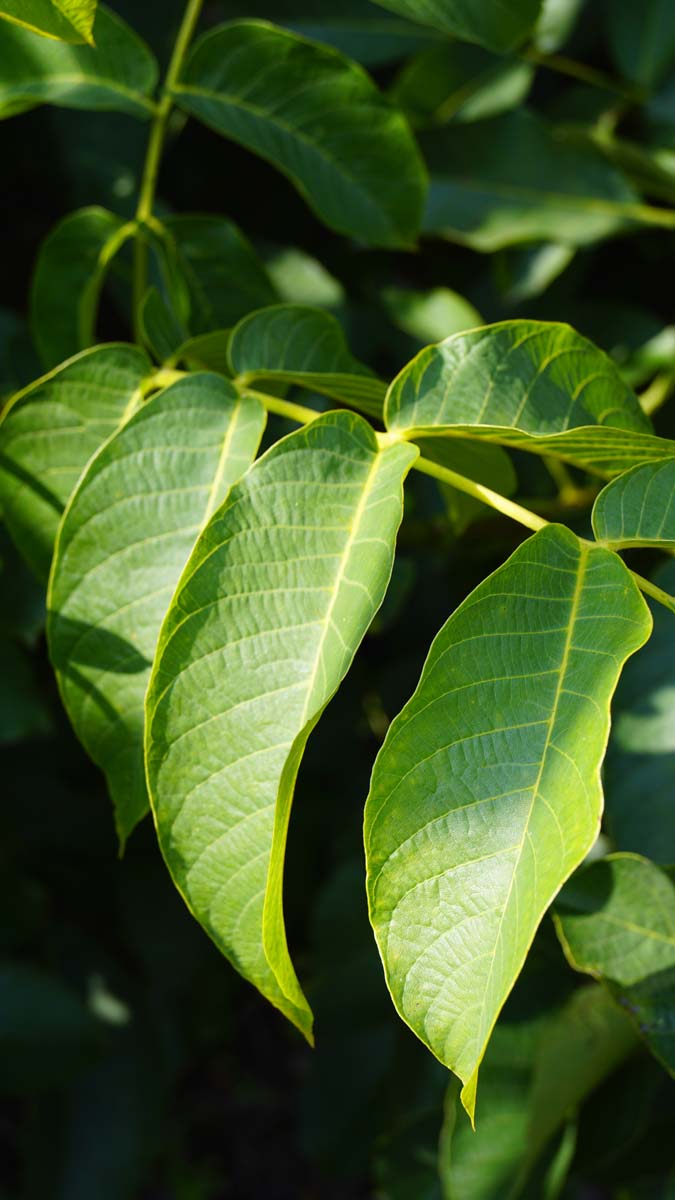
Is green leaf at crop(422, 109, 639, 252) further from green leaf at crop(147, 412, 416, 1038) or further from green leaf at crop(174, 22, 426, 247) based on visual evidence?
green leaf at crop(147, 412, 416, 1038)

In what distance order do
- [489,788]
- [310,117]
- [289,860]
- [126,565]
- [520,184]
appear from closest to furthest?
[489,788], [126,565], [310,117], [520,184], [289,860]

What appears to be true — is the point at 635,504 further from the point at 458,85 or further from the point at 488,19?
the point at 458,85

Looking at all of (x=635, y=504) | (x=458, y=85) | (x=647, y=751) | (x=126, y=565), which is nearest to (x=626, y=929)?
(x=647, y=751)

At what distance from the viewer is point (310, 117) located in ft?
2.99

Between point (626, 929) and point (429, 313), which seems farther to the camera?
point (429, 313)

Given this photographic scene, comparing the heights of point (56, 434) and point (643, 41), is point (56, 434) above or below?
below

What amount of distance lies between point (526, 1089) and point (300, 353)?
0.69 metres

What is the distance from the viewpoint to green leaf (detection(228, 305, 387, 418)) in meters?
0.71

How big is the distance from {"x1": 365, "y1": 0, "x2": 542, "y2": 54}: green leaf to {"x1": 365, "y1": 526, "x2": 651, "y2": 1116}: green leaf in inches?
19.5

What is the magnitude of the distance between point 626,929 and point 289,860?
809 millimetres

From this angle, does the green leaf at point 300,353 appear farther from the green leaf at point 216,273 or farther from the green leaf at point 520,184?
the green leaf at point 520,184

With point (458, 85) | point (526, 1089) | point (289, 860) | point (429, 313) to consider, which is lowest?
point (289, 860)

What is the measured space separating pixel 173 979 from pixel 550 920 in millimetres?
750

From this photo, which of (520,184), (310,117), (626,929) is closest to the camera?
(626,929)
